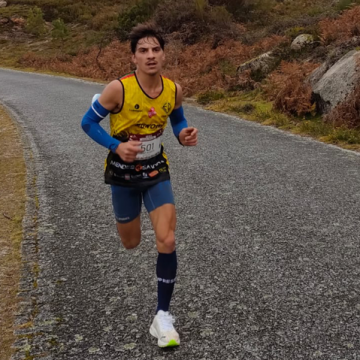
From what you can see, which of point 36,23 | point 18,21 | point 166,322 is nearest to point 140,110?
point 166,322

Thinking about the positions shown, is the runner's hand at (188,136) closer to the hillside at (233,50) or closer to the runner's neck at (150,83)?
the runner's neck at (150,83)

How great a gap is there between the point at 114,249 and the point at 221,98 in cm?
1099

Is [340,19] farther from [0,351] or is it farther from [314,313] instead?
[0,351]

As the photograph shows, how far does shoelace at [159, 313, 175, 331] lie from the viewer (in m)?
3.18

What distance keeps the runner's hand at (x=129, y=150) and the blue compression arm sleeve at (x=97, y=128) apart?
11cm

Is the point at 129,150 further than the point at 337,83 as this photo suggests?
No

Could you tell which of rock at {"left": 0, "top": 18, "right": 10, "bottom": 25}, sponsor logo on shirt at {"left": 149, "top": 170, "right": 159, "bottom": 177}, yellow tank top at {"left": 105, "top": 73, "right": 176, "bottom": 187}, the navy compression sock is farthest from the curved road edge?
rock at {"left": 0, "top": 18, "right": 10, "bottom": 25}

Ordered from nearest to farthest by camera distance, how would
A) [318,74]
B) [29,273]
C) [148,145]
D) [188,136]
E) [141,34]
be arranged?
[141,34] < [148,145] < [188,136] < [29,273] < [318,74]

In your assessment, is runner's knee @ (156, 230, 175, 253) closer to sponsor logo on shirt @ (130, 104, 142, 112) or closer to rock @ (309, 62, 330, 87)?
sponsor logo on shirt @ (130, 104, 142, 112)

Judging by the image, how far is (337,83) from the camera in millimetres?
10922

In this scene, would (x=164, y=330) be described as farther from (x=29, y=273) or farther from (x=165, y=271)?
(x=29, y=273)

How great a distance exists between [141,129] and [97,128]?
0.32 metres

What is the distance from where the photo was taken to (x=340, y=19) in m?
16.2

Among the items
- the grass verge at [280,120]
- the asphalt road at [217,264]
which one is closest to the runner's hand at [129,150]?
the asphalt road at [217,264]
